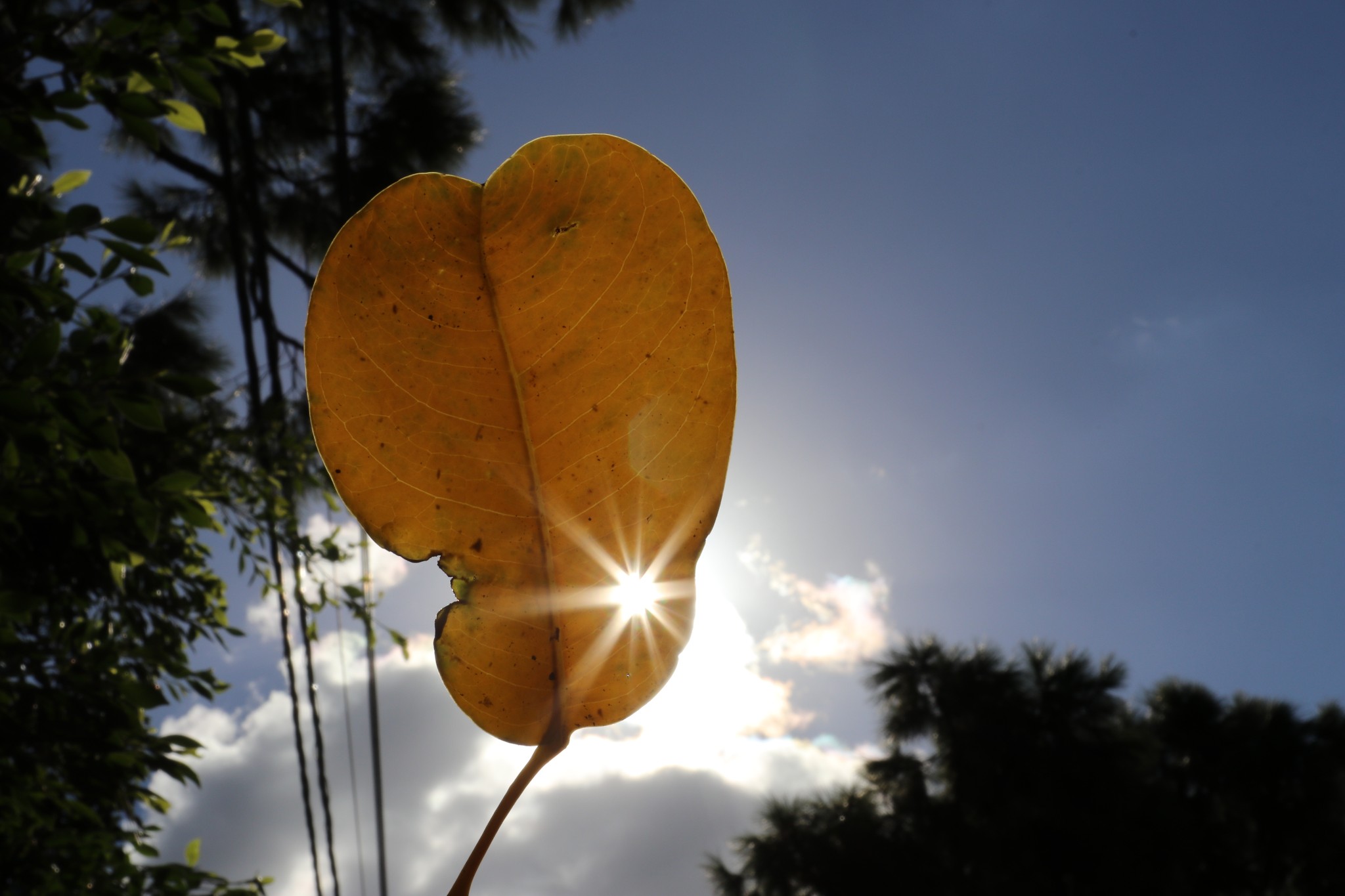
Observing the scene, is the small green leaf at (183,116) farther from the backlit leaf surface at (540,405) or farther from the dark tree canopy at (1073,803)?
the dark tree canopy at (1073,803)

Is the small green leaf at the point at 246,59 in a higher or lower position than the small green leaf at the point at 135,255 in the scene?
higher

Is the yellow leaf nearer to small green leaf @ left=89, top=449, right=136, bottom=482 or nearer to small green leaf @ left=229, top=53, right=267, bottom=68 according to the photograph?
small green leaf @ left=89, top=449, right=136, bottom=482

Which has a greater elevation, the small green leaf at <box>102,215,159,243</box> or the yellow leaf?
the small green leaf at <box>102,215,159,243</box>

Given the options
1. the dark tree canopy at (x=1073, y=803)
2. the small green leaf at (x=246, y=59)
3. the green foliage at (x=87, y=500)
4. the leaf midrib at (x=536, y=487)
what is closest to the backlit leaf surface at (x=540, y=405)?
the leaf midrib at (x=536, y=487)

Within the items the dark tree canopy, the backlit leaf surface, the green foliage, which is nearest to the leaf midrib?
the backlit leaf surface

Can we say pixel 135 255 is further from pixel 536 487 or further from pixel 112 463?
pixel 536 487

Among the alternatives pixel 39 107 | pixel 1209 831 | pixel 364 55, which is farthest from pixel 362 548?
pixel 1209 831
